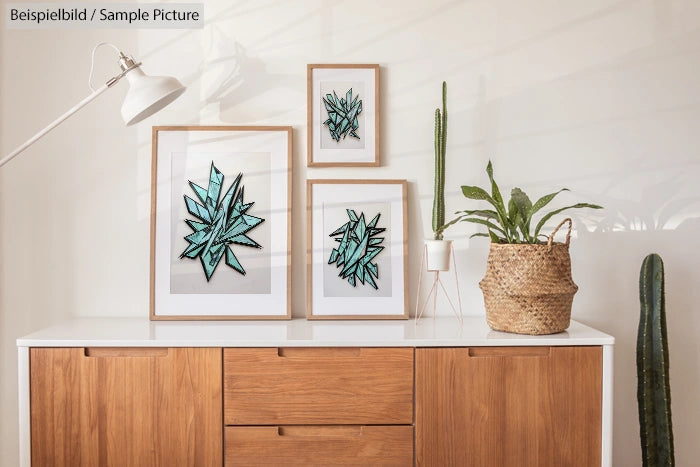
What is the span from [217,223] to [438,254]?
76 cm

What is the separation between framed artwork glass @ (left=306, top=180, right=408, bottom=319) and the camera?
6.59 ft

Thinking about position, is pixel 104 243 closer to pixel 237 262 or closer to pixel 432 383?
pixel 237 262

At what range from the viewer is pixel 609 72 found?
2051 millimetres

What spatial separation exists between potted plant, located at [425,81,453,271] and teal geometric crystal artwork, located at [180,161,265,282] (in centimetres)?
59

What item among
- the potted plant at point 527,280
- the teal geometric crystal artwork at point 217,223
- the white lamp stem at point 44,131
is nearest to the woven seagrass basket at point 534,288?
the potted plant at point 527,280

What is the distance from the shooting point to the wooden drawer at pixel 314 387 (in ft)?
5.31

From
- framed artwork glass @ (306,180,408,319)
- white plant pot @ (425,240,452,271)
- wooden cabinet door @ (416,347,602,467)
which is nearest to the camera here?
wooden cabinet door @ (416,347,602,467)

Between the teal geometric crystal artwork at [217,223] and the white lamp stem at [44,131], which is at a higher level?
the white lamp stem at [44,131]

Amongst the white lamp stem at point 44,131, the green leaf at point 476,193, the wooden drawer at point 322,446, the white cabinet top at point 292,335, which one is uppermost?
the white lamp stem at point 44,131

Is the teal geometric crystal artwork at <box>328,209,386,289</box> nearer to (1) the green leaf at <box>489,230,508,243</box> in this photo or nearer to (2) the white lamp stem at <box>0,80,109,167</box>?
(1) the green leaf at <box>489,230,508,243</box>

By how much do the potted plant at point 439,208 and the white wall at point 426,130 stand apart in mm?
142

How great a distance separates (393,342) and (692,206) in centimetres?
122

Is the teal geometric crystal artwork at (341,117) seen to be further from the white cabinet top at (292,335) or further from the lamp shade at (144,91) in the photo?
the white cabinet top at (292,335)

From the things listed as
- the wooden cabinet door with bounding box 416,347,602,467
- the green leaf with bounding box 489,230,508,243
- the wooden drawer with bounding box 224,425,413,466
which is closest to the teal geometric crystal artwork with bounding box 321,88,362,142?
the green leaf with bounding box 489,230,508,243
